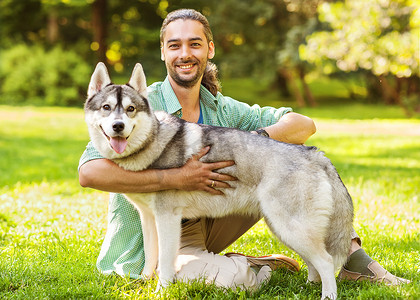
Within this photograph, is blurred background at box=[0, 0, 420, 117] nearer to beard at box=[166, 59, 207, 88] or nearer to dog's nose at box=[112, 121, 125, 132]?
beard at box=[166, 59, 207, 88]

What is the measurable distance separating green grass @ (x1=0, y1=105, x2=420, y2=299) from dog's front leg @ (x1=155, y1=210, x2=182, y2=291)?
0.14 meters

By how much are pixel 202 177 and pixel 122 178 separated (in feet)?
1.95

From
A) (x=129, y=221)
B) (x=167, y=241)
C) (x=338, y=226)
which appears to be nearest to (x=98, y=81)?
(x=129, y=221)

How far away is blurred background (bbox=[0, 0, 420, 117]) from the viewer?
799 inches

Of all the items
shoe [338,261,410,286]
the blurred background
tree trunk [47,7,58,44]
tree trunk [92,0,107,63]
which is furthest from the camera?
tree trunk [47,7,58,44]

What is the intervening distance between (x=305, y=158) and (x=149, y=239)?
1.40 metres

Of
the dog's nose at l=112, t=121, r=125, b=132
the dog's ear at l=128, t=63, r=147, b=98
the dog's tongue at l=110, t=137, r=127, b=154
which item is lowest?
the dog's tongue at l=110, t=137, r=127, b=154

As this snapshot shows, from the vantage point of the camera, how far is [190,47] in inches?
154

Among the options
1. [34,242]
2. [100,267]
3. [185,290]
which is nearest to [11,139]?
[34,242]

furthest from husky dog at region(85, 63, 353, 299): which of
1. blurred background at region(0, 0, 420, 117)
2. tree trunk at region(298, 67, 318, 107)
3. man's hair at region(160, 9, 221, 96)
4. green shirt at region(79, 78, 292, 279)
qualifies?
tree trunk at region(298, 67, 318, 107)

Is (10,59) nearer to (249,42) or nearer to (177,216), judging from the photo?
(249,42)

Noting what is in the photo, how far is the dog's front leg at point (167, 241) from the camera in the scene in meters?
3.38

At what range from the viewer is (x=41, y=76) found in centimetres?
2023

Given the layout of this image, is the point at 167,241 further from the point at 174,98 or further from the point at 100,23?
the point at 100,23
